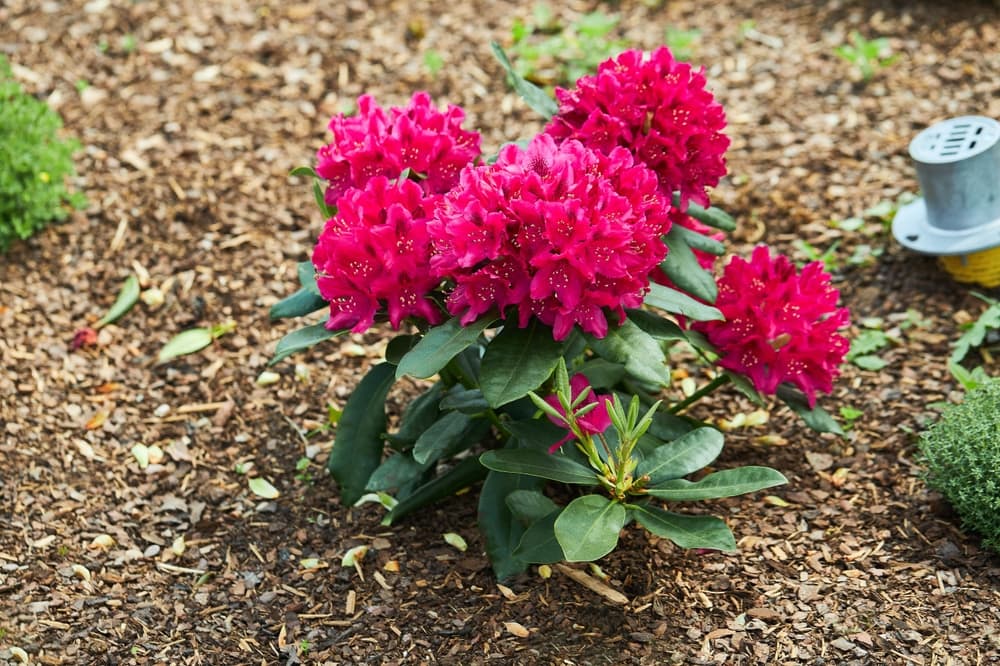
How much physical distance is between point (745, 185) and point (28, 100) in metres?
2.65

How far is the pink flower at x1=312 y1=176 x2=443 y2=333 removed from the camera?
231cm

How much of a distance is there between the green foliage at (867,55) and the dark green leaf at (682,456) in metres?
2.68

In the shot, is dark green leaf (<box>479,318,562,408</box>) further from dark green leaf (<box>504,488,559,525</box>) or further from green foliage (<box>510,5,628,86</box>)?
green foliage (<box>510,5,628,86</box>)

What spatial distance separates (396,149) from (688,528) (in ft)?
3.48

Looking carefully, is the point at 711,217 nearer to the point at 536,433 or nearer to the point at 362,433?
the point at 536,433

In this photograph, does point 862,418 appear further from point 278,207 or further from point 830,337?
point 278,207

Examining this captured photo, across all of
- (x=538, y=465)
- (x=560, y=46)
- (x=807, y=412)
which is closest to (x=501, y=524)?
(x=538, y=465)

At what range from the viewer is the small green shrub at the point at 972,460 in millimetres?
2688

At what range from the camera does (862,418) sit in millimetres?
3281

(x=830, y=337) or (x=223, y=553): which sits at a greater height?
(x=830, y=337)

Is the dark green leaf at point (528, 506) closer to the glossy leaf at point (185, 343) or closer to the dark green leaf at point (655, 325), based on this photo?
the dark green leaf at point (655, 325)

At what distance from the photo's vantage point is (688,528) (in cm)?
242

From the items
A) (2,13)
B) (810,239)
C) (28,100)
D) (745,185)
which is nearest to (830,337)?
(810,239)

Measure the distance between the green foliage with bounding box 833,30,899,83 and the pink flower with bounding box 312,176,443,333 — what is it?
2.88 meters
